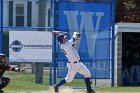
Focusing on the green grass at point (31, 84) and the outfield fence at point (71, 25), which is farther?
the outfield fence at point (71, 25)

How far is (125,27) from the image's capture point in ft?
72.9

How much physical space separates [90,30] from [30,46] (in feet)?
8.43

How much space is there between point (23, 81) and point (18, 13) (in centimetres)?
309

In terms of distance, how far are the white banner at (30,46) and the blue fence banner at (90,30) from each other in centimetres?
62

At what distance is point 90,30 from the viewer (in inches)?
818

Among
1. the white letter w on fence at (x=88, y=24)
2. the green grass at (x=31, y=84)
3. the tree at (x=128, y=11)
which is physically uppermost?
the tree at (x=128, y=11)

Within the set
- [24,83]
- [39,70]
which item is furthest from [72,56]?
[24,83]

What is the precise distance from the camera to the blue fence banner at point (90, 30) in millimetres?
20547

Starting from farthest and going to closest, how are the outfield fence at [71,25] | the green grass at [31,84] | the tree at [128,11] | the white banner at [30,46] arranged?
the tree at [128,11] → the outfield fence at [71,25] → the white banner at [30,46] → the green grass at [31,84]

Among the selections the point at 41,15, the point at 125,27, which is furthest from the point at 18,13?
the point at 125,27

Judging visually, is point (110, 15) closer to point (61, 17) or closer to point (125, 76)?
point (61, 17)

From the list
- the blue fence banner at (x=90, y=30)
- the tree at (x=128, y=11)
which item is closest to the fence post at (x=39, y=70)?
the blue fence banner at (x=90, y=30)

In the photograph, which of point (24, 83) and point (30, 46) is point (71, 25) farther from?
point (24, 83)

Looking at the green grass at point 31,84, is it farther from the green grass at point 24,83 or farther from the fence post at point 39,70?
the fence post at point 39,70
